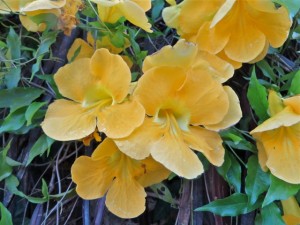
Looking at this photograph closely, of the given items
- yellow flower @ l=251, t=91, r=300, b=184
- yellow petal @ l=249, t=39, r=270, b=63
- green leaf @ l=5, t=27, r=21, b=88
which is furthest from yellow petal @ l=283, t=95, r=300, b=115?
green leaf @ l=5, t=27, r=21, b=88

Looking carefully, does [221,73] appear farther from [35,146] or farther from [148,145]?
[35,146]

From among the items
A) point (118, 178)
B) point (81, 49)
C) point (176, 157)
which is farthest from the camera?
point (81, 49)

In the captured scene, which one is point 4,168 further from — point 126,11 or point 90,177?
point 126,11

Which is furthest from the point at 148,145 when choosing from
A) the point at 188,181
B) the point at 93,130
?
the point at 188,181

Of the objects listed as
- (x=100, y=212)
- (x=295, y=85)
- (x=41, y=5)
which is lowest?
(x=100, y=212)

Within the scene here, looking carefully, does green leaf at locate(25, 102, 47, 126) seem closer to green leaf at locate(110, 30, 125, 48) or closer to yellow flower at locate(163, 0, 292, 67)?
green leaf at locate(110, 30, 125, 48)

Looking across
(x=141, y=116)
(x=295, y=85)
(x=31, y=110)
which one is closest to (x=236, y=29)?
(x=295, y=85)

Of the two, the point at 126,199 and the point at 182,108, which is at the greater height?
the point at 182,108
